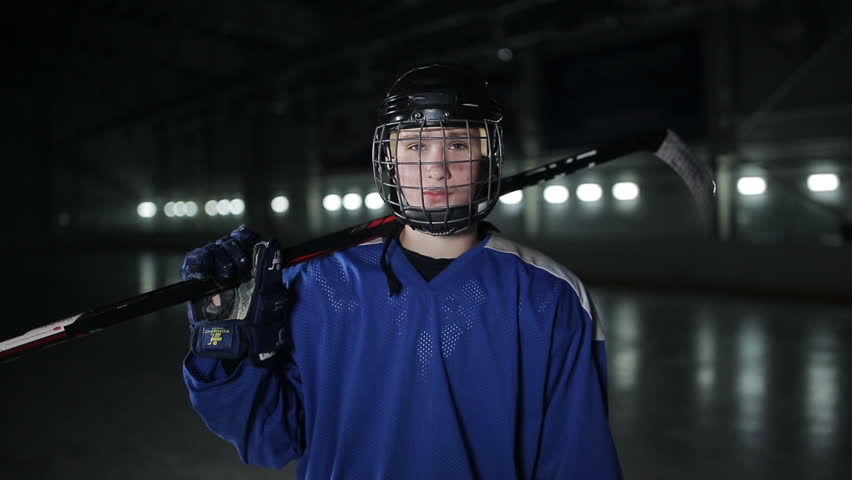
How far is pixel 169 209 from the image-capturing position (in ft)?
64.6

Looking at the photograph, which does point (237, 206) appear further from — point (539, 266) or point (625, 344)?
point (539, 266)

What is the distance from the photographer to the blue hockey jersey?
111 cm

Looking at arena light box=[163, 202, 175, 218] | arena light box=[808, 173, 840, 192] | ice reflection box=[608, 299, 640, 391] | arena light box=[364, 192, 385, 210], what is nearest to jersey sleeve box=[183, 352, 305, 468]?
ice reflection box=[608, 299, 640, 391]

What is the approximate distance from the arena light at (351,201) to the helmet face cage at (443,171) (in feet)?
44.0

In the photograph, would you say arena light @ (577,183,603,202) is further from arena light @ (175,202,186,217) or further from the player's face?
arena light @ (175,202,186,217)

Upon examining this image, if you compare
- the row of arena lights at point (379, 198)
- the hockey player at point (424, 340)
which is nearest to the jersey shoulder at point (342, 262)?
the hockey player at point (424, 340)

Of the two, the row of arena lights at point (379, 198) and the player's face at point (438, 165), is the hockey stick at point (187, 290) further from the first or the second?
the row of arena lights at point (379, 198)

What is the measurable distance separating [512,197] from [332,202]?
512cm

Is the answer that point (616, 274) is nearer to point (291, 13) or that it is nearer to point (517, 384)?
point (517, 384)

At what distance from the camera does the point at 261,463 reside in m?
1.20

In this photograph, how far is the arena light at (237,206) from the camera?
56.3ft

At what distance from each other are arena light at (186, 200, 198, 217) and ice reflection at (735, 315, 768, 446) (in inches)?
661

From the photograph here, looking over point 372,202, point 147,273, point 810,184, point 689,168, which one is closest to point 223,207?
point 372,202

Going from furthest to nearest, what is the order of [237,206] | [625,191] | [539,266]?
[237,206] < [625,191] < [539,266]
